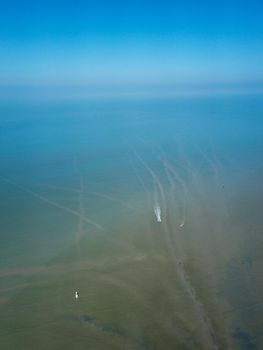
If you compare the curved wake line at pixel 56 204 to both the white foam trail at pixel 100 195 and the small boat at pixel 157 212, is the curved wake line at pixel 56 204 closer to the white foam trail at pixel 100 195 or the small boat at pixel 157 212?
the white foam trail at pixel 100 195

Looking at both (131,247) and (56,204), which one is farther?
(56,204)

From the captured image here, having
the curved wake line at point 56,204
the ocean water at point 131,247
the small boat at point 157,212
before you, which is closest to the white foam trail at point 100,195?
the ocean water at point 131,247

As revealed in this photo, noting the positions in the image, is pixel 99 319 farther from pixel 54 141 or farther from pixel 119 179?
pixel 54 141

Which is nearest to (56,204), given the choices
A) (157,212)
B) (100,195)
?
(100,195)

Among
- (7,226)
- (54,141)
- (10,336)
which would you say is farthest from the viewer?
(54,141)

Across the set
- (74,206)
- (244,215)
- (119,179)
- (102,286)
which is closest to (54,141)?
(119,179)

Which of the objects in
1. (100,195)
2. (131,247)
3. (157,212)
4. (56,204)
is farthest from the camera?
(100,195)

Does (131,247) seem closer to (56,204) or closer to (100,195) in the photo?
(56,204)

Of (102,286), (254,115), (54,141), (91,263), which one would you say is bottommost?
(102,286)

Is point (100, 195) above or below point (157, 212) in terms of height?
above
